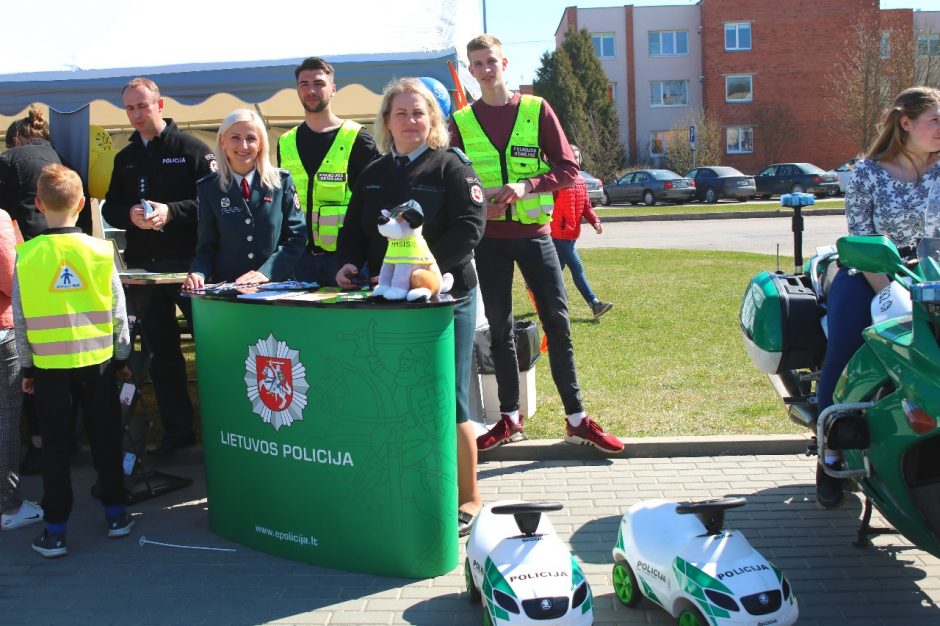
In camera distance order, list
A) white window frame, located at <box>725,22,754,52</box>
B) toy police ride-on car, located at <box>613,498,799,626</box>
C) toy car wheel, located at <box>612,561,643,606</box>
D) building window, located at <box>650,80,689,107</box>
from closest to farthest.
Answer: toy police ride-on car, located at <box>613,498,799,626</box> < toy car wheel, located at <box>612,561,643,606</box> < white window frame, located at <box>725,22,754,52</box> < building window, located at <box>650,80,689,107</box>

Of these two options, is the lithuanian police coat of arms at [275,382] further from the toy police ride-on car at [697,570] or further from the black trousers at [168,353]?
the black trousers at [168,353]

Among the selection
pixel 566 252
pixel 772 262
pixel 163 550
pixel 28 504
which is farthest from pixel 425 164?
pixel 772 262

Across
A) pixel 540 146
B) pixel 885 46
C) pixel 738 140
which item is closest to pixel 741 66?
pixel 738 140

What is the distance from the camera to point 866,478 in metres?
3.84

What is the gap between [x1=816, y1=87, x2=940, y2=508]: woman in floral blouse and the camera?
13.9ft

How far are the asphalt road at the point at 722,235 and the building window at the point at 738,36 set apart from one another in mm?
31191

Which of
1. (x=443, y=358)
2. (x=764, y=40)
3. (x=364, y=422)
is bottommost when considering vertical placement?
(x=364, y=422)

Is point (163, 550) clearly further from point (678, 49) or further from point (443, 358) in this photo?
point (678, 49)

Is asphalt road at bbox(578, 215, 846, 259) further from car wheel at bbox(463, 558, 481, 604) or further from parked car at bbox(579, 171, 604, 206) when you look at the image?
car wheel at bbox(463, 558, 481, 604)

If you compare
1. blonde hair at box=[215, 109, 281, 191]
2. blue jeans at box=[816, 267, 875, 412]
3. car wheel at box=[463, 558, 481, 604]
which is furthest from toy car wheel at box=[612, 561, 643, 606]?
blonde hair at box=[215, 109, 281, 191]

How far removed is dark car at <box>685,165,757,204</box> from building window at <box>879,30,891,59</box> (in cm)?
1316

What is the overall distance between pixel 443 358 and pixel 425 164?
1.01 metres

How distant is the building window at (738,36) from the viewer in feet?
179

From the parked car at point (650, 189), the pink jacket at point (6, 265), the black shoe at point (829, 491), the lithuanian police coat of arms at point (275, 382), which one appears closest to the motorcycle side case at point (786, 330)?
the black shoe at point (829, 491)
